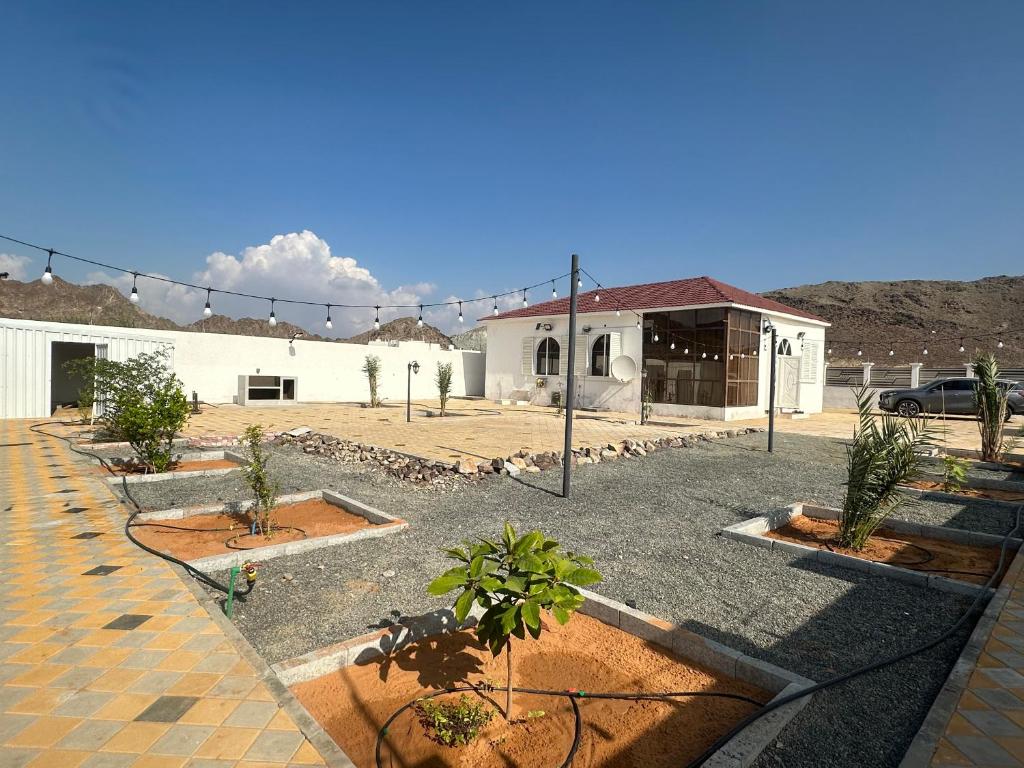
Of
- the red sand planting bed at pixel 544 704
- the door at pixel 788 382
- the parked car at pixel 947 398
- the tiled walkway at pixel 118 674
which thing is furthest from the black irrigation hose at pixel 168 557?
the parked car at pixel 947 398

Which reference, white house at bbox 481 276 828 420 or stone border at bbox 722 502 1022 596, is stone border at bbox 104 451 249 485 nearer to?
stone border at bbox 722 502 1022 596

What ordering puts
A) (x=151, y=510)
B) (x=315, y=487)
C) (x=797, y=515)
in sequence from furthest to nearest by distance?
(x=315, y=487) < (x=797, y=515) < (x=151, y=510)

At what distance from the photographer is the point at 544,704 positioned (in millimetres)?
2385

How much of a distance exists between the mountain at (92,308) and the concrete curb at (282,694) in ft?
108

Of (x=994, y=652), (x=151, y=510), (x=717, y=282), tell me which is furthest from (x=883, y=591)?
(x=717, y=282)

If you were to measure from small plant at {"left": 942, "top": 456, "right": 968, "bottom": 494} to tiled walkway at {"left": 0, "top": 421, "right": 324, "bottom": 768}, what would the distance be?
7.89 metres

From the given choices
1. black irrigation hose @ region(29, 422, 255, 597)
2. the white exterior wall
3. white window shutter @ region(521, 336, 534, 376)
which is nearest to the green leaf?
black irrigation hose @ region(29, 422, 255, 597)

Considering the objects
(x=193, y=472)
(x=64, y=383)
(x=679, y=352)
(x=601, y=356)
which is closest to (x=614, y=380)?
(x=601, y=356)

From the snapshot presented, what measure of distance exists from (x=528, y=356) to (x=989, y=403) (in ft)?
45.7

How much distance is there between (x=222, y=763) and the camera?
→ 1.84 meters

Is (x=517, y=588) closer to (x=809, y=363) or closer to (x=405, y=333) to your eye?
(x=809, y=363)

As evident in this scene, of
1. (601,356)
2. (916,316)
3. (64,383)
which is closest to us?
(64,383)

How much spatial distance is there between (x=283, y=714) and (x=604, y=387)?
16.5m

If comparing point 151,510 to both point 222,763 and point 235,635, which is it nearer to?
point 235,635
